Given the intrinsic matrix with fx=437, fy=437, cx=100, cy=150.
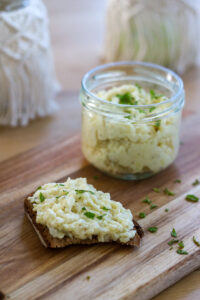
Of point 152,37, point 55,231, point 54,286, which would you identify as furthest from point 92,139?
point 152,37

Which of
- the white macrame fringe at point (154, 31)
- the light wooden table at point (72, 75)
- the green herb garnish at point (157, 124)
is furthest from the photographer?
the white macrame fringe at point (154, 31)

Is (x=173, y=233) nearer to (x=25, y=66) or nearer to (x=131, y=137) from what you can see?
(x=131, y=137)

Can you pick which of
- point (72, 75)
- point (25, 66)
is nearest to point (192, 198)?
point (25, 66)

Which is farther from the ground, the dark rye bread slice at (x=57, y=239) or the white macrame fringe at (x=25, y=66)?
the white macrame fringe at (x=25, y=66)

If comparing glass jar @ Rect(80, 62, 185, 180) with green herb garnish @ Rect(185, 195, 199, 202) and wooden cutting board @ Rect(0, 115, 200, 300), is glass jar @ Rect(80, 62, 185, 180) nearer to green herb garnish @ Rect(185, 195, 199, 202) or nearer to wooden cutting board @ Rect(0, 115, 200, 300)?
wooden cutting board @ Rect(0, 115, 200, 300)

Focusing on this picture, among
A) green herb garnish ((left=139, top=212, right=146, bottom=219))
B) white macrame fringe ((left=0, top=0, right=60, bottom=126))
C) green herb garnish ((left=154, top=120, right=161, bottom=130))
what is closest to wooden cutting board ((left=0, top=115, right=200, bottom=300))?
green herb garnish ((left=139, top=212, right=146, bottom=219))

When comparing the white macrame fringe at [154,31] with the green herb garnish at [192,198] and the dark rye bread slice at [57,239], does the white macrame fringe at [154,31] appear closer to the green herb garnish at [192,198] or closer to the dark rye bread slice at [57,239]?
the green herb garnish at [192,198]

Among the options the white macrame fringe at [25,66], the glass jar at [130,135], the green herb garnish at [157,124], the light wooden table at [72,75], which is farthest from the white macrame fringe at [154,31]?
the green herb garnish at [157,124]
